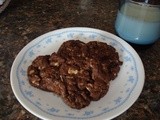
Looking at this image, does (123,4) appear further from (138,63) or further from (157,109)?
(157,109)

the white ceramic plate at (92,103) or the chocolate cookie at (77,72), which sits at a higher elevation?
the chocolate cookie at (77,72)

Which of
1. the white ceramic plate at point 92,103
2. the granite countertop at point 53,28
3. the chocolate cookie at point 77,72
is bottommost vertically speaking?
the granite countertop at point 53,28

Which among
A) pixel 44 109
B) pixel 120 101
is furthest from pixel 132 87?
pixel 44 109

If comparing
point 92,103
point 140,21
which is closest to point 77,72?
point 92,103

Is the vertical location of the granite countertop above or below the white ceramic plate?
below

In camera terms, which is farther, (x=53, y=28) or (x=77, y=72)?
(x=53, y=28)

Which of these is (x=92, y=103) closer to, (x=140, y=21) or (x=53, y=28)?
(x=140, y=21)
